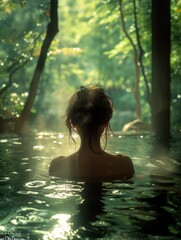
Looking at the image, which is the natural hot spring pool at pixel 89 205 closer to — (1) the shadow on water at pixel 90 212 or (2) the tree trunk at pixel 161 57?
(1) the shadow on water at pixel 90 212

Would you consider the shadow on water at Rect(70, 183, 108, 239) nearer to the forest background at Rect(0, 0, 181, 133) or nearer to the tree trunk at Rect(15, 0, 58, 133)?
the forest background at Rect(0, 0, 181, 133)

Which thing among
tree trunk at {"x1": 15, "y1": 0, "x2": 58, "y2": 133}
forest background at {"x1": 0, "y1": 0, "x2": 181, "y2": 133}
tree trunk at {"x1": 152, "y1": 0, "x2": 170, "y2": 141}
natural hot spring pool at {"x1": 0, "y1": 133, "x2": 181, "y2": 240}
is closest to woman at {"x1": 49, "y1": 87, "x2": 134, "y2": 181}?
natural hot spring pool at {"x1": 0, "y1": 133, "x2": 181, "y2": 240}

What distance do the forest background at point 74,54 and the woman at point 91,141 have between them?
0.54m

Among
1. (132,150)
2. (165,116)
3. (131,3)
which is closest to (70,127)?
(132,150)

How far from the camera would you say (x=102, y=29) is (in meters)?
41.5

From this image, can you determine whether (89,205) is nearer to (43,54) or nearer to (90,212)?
(90,212)

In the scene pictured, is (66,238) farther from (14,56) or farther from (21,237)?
(14,56)

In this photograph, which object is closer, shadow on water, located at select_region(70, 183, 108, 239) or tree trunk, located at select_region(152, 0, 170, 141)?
shadow on water, located at select_region(70, 183, 108, 239)

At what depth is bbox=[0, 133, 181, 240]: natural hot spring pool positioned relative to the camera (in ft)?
10.6

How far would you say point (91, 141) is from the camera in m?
5.05

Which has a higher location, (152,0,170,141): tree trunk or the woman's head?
(152,0,170,141): tree trunk

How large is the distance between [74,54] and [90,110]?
61.8 ft

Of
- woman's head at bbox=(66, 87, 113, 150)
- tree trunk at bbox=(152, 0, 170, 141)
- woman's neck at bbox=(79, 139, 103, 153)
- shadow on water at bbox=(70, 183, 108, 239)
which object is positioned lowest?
shadow on water at bbox=(70, 183, 108, 239)

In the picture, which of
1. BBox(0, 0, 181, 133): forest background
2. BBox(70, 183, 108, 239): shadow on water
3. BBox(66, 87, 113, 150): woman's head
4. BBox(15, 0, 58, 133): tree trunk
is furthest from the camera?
BBox(0, 0, 181, 133): forest background
